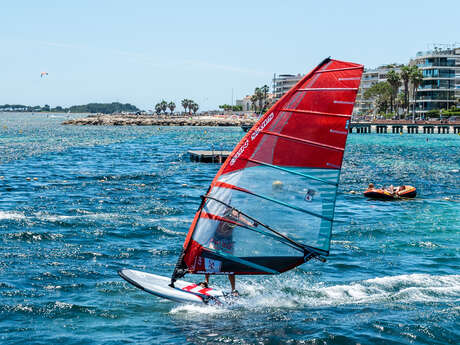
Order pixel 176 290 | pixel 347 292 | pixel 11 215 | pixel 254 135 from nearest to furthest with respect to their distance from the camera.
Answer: pixel 254 135, pixel 176 290, pixel 347 292, pixel 11 215

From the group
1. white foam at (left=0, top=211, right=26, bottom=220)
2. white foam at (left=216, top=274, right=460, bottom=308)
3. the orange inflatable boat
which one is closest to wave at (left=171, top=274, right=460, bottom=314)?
Result: white foam at (left=216, top=274, right=460, bottom=308)

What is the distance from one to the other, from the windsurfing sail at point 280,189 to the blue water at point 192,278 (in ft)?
5.07

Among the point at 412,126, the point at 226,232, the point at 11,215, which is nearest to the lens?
the point at 226,232

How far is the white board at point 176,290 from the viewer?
13.5 m

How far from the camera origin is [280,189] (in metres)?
13.2

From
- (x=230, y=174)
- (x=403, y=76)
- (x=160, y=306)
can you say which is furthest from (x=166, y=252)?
(x=403, y=76)

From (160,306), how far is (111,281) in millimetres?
2763

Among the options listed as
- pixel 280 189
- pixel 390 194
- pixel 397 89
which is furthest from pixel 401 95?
pixel 280 189

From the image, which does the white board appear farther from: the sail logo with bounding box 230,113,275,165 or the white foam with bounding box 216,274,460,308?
the sail logo with bounding box 230,113,275,165

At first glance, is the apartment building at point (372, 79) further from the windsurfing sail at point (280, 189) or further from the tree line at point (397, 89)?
the windsurfing sail at point (280, 189)

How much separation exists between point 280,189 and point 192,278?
525cm

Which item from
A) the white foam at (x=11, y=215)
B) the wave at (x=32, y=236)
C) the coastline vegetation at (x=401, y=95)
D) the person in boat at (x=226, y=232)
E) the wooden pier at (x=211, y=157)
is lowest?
the wave at (x=32, y=236)

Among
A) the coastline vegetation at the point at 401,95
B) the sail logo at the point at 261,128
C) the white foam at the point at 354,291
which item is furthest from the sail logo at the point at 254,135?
the coastline vegetation at the point at 401,95

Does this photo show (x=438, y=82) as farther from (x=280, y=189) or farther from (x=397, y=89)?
(x=280, y=189)
